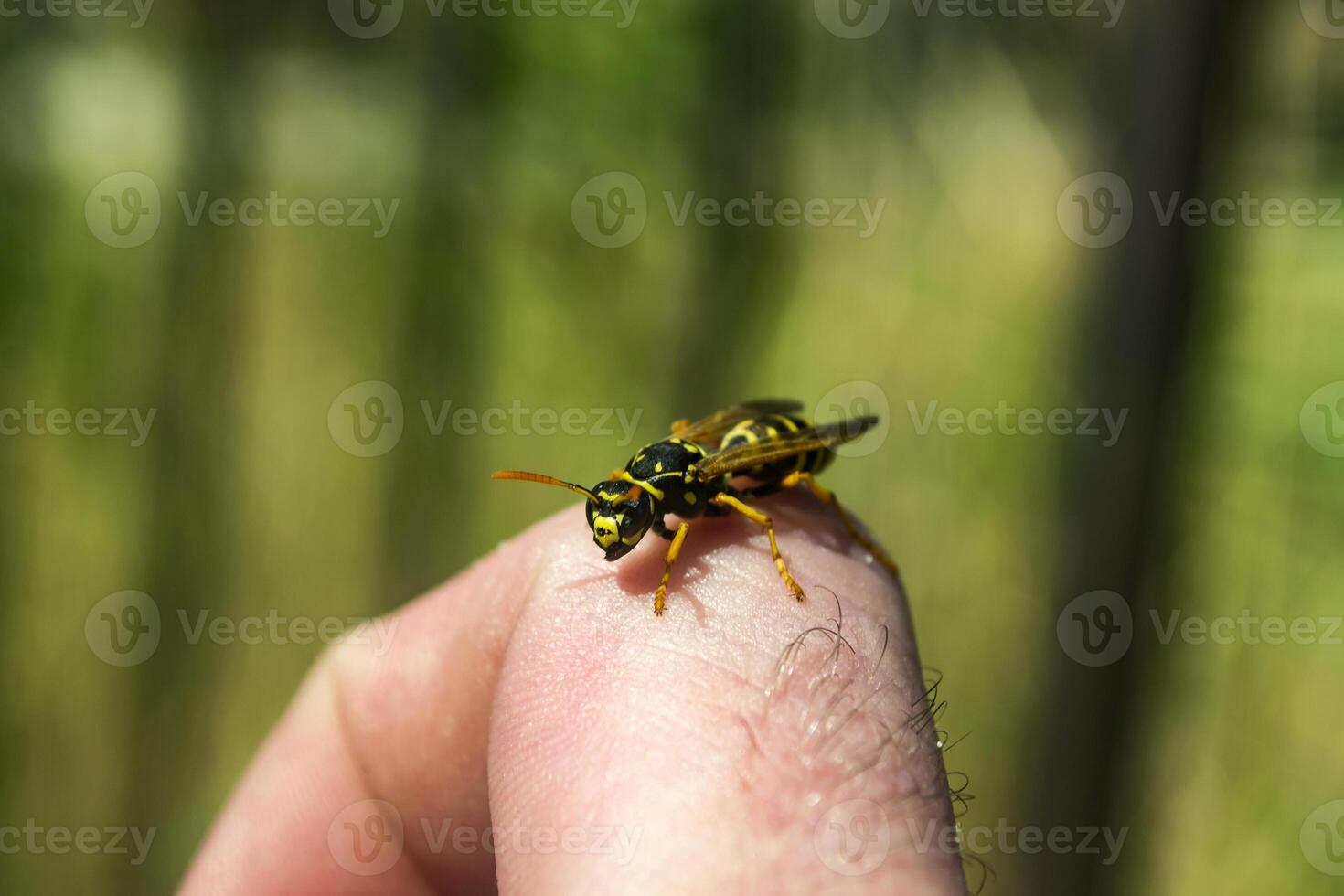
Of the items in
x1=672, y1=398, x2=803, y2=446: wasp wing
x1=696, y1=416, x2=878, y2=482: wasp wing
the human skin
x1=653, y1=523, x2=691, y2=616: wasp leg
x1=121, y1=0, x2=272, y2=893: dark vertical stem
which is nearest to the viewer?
the human skin

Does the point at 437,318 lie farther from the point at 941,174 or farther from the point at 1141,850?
the point at 1141,850

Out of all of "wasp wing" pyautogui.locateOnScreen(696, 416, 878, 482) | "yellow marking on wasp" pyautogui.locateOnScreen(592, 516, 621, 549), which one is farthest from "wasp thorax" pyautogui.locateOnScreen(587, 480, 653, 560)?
"wasp wing" pyautogui.locateOnScreen(696, 416, 878, 482)

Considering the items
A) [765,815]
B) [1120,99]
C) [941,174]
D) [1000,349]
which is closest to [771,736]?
[765,815]

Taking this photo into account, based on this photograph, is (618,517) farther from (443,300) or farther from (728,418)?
(443,300)

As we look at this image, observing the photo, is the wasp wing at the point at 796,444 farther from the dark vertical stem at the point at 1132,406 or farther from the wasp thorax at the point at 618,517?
the dark vertical stem at the point at 1132,406

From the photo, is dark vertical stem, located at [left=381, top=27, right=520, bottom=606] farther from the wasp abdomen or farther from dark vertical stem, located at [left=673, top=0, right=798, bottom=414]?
the wasp abdomen

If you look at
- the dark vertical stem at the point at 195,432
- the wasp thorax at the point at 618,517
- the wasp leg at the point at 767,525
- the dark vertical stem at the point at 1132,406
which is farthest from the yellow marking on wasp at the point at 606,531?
the dark vertical stem at the point at 195,432

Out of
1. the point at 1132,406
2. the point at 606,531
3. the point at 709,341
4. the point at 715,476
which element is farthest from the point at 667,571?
the point at 1132,406
